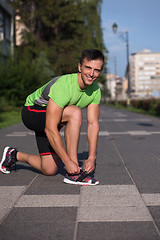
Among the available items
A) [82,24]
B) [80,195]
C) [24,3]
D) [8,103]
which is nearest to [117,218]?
[80,195]

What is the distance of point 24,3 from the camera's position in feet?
92.7

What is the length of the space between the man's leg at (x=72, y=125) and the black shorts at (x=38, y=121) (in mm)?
314

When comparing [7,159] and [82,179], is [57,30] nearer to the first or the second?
[7,159]

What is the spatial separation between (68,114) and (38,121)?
44 cm

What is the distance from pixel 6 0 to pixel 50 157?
924 inches

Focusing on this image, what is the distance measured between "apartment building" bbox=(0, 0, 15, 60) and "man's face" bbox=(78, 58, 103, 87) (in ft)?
68.6

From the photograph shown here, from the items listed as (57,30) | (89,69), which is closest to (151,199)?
(89,69)

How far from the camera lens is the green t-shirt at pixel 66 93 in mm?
3693

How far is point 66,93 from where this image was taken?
3727 millimetres

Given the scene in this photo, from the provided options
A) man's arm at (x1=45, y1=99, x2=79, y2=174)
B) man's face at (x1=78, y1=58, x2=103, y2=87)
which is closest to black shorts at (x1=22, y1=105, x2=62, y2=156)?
man's arm at (x1=45, y1=99, x2=79, y2=174)

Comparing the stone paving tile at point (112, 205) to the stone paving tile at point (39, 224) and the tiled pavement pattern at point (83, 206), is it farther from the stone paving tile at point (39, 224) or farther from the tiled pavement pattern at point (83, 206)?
the stone paving tile at point (39, 224)

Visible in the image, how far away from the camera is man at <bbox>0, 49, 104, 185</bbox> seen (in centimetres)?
369

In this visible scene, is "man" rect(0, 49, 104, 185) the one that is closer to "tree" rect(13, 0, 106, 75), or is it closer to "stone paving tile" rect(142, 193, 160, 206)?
"stone paving tile" rect(142, 193, 160, 206)

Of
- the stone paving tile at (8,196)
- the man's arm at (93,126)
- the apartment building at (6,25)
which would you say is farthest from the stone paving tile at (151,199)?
the apartment building at (6,25)
